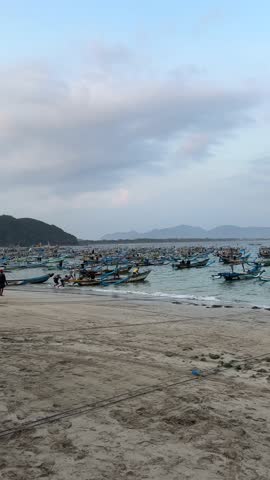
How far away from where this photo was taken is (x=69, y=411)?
5.39 meters

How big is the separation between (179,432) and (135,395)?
4.52 feet

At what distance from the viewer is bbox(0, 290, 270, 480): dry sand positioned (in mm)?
4059

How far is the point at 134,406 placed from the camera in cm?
563

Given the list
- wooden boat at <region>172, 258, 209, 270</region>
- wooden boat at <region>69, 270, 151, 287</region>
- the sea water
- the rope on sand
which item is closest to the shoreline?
the sea water

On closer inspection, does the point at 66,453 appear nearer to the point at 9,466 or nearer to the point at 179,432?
the point at 9,466

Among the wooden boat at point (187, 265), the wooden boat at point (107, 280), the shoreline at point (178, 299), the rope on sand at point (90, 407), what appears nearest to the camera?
the rope on sand at point (90, 407)

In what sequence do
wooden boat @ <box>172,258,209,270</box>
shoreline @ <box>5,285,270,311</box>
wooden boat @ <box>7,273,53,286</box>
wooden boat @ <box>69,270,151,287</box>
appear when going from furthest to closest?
wooden boat @ <box>172,258,209,270</box> → wooden boat @ <box>7,273,53,286</box> → wooden boat @ <box>69,270,151,287</box> → shoreline @ <box>5,285,270,311</box>

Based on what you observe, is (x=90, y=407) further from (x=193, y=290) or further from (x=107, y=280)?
(x=107, y=280)

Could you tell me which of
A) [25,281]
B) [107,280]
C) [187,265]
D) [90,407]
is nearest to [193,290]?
[107,280]

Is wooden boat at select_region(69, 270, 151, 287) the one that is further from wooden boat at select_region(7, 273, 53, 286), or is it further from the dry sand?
the dry sand

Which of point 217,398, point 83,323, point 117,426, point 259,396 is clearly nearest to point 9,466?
point 117,426

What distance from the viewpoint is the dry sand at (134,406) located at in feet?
13.3

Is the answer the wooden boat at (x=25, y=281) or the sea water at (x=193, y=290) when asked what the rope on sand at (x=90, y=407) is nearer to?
the sea water at (x=193, y=290)

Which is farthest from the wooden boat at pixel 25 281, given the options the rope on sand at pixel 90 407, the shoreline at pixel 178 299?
→ the rope on sand at pixel 90 407
